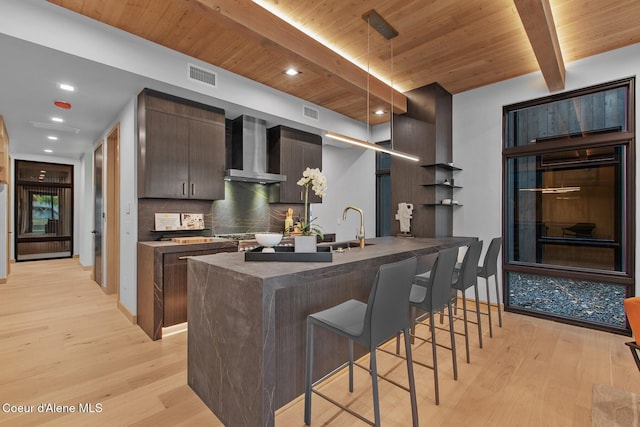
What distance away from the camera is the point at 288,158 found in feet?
15.7

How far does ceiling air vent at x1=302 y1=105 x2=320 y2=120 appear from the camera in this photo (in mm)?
4527

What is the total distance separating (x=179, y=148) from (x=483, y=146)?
3.86 metres

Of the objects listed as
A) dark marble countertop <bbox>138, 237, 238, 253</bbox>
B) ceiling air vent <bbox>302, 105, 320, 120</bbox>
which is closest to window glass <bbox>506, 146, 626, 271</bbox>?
ceiling air vent <bbox>302, 105, 320, 120</bbox>

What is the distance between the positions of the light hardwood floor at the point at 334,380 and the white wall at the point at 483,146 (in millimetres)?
1307

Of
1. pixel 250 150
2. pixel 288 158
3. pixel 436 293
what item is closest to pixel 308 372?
pixel 436 293

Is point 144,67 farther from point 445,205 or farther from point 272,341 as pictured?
point 445,205

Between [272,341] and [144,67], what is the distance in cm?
281

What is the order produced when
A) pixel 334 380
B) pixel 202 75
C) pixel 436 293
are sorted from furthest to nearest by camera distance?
pixel 202 75
pixel 334 380
pixel 436 293

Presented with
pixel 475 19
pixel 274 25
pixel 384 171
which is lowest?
pixel 384 171

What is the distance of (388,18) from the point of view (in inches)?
→ 106

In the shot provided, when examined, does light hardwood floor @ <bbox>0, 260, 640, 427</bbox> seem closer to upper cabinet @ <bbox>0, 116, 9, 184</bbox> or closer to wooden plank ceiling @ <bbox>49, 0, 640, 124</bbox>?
upper cabinet @ <bbox>0, 116, 9, 184</bbox>

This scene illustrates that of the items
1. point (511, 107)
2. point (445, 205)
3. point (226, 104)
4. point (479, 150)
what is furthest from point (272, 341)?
point (511, 107)

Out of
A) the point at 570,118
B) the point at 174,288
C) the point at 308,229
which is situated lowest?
the point at 174,288

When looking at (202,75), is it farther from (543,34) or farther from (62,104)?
(543,34)
